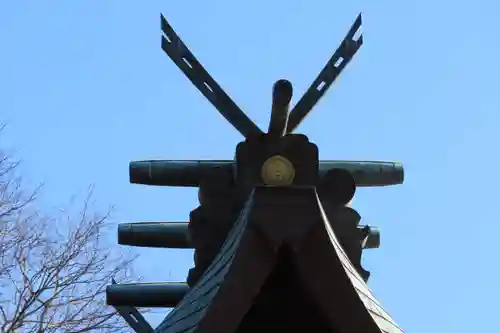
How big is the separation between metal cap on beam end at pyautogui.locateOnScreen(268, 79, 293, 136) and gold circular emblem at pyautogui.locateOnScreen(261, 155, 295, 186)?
0.65ft

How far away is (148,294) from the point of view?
533 cm

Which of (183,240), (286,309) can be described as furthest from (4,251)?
(286,309)

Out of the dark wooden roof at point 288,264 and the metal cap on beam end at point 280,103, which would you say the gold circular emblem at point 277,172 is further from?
the dark wooden roof at point 288,264

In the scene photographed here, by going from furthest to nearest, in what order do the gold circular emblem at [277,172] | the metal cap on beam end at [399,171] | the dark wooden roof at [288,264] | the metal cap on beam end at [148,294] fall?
the metal cap on beam end at [148,294] → the metal cap on beam end at [399,171] → the gold circular emblem at [277,172] → the dark wooden roof at [288,264]

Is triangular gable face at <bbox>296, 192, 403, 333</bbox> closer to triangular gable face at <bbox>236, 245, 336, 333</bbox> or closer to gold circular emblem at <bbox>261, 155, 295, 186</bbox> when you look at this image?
triangular gable face at <bbox>236, 245, 336, 333</bbox>

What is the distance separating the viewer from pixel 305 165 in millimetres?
3338

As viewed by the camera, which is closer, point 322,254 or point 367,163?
point 322,254

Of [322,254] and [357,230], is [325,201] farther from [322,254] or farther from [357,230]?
[322,254]

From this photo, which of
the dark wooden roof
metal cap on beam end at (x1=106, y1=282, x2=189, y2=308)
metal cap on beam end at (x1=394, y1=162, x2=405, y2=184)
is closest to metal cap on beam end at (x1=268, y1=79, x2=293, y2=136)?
the dark wooden roof

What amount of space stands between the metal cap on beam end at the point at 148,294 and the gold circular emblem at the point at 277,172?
2.53 metres

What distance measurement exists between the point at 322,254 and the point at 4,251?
8.62 m

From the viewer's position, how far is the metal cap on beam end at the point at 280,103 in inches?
108

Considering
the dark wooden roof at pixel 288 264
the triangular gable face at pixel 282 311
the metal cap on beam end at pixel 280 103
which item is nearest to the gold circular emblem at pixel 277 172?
Result: the metal cap on beam end at pixel 280 103

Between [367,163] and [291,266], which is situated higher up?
[367,163]
